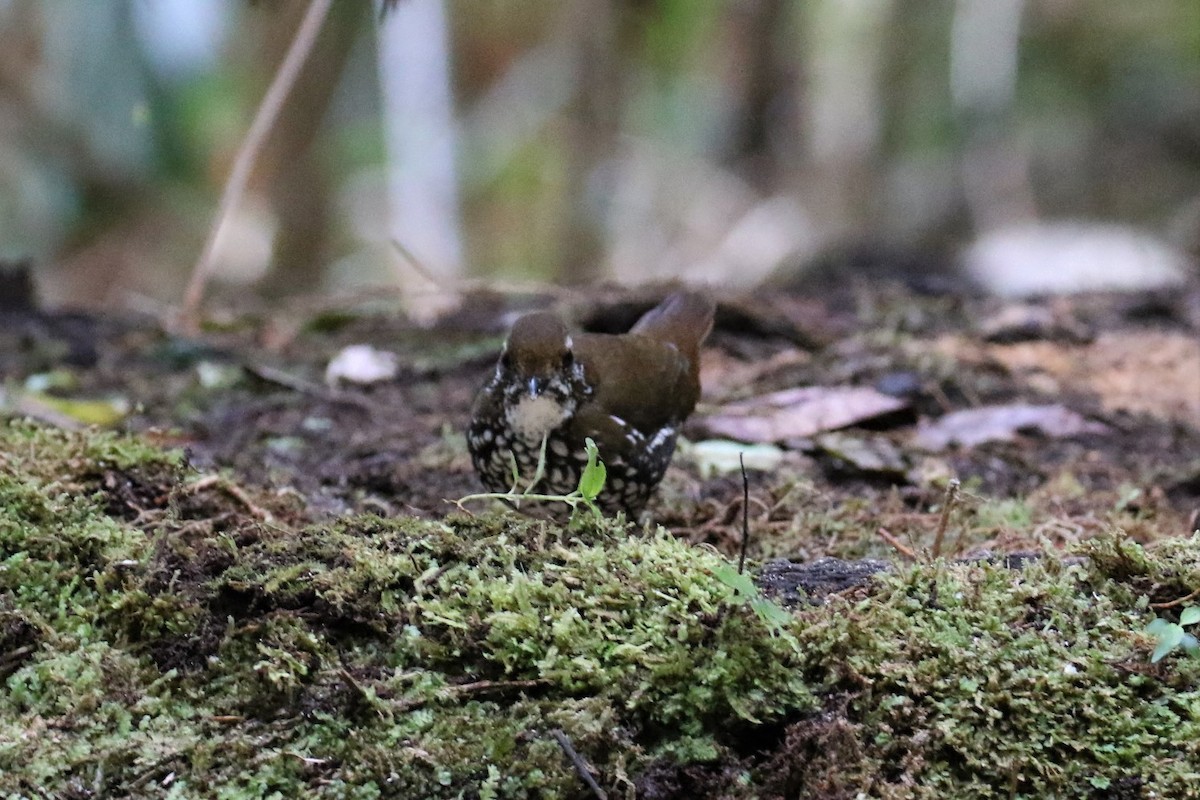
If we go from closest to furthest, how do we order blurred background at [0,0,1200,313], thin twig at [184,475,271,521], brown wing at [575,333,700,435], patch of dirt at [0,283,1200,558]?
thin twig at [184,475,271,521] → brown wing at [575,333,700,435] → patch of dirt at [0,283,1200,558] → blurred background at [0,0,1200,313]

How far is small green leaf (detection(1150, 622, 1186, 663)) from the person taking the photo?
183 cm

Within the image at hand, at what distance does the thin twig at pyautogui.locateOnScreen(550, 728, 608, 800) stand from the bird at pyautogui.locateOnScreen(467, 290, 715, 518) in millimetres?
1144

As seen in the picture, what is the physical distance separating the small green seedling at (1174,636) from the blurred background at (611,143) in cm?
563

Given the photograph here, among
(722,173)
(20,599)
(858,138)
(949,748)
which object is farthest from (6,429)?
(858,138)

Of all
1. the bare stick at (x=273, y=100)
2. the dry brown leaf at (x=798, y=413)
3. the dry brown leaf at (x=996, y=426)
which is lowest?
the dry brown leaf at (x=996, y=426)

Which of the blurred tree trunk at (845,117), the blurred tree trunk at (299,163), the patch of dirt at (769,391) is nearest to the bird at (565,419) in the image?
the patch of dirt at (769,391)

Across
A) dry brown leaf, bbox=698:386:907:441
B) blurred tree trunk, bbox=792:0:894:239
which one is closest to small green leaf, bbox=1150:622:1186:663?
dry brown leaf, bbox=698:386:907:441

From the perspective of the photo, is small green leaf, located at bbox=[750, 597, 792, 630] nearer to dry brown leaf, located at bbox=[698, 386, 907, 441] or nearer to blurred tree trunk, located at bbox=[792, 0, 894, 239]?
dry brown leaf, located at bbox=[698, 386, 907, 441]

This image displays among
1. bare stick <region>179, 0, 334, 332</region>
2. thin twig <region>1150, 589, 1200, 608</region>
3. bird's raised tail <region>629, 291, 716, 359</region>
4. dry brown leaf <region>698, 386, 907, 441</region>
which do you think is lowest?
dry brown leaf <region>698, 386, 907, 441</region>

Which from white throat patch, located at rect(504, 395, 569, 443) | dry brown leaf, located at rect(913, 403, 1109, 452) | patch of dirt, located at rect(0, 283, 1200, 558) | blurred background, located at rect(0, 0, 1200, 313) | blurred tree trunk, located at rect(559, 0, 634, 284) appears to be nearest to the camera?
white throat patch, located at rect(504, 395, 569, 443)

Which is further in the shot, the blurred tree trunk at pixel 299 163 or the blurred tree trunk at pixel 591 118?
the blurred tree trunk at pixel 299 163

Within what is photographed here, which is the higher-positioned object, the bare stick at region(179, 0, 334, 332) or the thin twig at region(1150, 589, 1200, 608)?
the bare stick at region(179, 0, 334, 332)

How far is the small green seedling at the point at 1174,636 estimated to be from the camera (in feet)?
6.03

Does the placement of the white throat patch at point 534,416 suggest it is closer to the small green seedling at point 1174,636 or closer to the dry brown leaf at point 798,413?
the dry brown leaf at point 798,413
